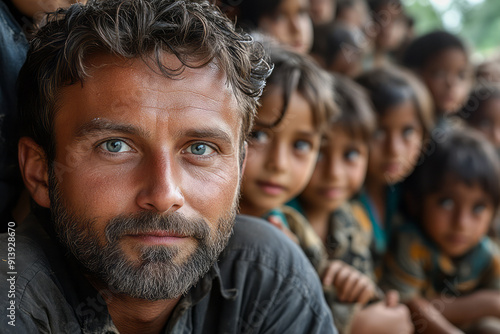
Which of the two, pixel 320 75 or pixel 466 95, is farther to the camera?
pixel 466 95

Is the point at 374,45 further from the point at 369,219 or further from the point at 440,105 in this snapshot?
the point at 369,219

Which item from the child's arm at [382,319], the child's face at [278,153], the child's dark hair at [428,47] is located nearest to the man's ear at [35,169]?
the child's face at [278,153]

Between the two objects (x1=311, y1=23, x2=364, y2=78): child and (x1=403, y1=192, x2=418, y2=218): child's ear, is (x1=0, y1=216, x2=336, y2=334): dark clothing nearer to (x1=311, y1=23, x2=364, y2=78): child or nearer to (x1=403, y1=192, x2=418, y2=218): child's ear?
(x1=403, y1=192, x2=418, y2=218): child's ear

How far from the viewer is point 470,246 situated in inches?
107

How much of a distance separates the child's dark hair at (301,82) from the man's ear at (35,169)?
93 cm

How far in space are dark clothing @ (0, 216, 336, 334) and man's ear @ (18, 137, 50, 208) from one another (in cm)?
7

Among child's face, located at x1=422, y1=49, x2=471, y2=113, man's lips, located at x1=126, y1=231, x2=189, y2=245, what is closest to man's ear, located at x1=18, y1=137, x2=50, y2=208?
man's lips, located at x1=126, y1=231, x2=189, y2=245

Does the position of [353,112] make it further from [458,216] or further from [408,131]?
[458,216]

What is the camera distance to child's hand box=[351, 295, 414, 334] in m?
2.09

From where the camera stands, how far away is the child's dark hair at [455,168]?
2656 millimetres

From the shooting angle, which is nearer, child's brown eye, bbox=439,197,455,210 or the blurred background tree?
child's brown eye, bbox=439,197,455,210

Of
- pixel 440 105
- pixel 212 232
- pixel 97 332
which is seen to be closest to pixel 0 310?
pixel 97 332

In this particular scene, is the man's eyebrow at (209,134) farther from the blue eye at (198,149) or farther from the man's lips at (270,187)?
the man's lips at (270,187)

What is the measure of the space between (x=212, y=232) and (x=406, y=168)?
6.25 feet
